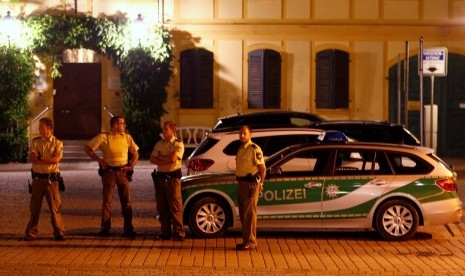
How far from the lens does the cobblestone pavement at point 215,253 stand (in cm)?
1252

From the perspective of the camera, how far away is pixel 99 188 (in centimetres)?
2212

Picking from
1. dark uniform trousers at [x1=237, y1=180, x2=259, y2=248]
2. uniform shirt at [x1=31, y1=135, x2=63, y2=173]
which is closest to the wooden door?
uniform shirt at [x1=31, y1=135, x2=63, y2=173]

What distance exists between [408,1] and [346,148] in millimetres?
15997

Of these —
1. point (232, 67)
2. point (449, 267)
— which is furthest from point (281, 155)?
point (232, 67)

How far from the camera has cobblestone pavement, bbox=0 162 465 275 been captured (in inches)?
493

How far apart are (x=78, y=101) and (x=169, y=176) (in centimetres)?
1607

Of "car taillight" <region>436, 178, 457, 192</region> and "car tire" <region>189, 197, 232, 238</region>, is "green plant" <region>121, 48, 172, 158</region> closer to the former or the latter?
"car tire" <region>189, 197, 232, 238</region>

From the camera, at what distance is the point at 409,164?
1507 cm

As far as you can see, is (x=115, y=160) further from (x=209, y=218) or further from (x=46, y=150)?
(x=209, y=218)

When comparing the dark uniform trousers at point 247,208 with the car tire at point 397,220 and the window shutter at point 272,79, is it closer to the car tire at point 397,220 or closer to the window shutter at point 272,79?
the car tire at point 397,220

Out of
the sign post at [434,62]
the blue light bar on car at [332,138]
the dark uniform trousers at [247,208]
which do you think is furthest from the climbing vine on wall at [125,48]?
the dark uniform trousers at [247,208]

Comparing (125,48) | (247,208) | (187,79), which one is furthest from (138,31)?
(247,208)

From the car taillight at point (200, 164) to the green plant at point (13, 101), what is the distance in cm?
1197

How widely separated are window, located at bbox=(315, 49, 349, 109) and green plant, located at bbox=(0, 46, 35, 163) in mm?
8196
